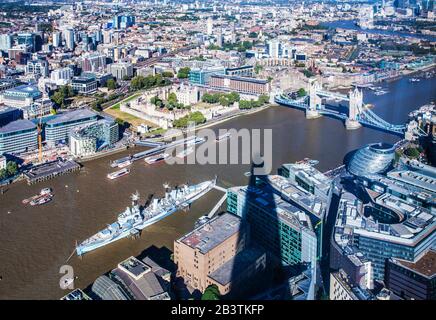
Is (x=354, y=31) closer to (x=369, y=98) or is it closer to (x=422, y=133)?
(x=369, y=98)

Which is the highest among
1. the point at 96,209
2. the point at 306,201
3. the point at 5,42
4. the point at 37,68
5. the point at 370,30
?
the point at 370,30

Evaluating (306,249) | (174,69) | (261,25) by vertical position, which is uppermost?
(261,25)

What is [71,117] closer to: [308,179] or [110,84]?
[110,84]

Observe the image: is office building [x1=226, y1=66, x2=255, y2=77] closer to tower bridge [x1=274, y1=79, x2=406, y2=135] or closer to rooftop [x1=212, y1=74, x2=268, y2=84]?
rooftop [x1=212, y1=74, x2=268, y2=84]

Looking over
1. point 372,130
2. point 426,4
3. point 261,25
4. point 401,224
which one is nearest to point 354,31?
point 261,25

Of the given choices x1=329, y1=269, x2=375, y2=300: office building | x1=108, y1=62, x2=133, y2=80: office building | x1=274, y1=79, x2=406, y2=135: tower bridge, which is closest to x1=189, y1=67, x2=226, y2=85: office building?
x1=108, y1=62, x2=133, y2=80: office building

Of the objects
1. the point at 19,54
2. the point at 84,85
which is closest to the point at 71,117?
the point at 84,85
